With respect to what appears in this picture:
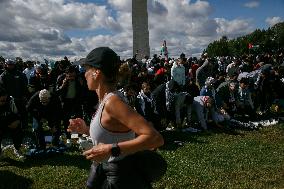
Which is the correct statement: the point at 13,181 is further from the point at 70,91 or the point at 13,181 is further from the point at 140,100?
the point at 140,100

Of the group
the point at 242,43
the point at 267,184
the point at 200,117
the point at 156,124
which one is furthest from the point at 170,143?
the point at 242,43

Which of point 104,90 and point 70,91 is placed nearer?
point 104,90

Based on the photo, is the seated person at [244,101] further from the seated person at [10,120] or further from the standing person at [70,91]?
the seated person at [10,120]

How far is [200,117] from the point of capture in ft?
44.5

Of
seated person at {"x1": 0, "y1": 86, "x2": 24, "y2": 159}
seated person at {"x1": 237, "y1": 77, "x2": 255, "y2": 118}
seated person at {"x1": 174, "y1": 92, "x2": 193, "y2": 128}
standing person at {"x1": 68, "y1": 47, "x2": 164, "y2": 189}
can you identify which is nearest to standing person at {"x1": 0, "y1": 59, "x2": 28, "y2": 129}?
seated person at {"x1": 0, "y1": 86, "x2": 24, "y2": 159}

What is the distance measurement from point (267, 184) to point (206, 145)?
3.41 m

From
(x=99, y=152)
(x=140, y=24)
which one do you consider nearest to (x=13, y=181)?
(x=99, y=152)

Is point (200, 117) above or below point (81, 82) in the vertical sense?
below

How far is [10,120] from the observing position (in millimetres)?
9883

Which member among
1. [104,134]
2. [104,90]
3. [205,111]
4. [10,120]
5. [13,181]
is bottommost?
[13,181]

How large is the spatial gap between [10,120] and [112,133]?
7375 millimetres

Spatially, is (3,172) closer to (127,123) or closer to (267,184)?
(267,184)

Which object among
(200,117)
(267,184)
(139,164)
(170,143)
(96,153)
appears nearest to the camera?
(96,153)

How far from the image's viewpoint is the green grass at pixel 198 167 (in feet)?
25.8
